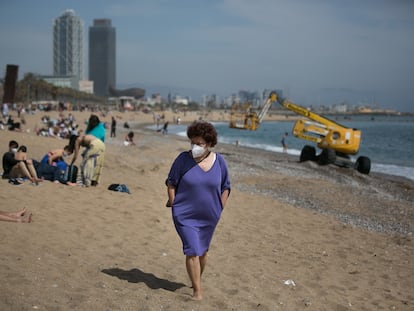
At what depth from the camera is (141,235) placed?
695cm

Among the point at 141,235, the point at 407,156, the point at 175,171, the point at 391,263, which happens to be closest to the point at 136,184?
the point at 141,235

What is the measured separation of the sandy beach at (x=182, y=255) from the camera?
4508mm

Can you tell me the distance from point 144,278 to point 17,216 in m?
2.17

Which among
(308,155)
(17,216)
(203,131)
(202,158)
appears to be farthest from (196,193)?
(308,155)

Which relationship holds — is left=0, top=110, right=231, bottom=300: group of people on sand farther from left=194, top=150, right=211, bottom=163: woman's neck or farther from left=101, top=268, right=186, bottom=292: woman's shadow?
left=101, top=268, right=186, bottom=292: woman's shadow

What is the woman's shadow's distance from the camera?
195 inches

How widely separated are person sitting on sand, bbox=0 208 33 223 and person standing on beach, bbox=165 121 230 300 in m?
2.72

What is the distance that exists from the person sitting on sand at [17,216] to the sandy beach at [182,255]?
14 cm

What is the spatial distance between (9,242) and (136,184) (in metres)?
5.77

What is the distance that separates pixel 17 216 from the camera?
247 inches

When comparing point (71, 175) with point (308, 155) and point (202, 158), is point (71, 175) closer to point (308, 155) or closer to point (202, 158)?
point (202, 158)

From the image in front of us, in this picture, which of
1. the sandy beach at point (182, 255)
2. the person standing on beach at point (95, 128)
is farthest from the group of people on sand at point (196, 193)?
the person standing on beach at point (95, 128)

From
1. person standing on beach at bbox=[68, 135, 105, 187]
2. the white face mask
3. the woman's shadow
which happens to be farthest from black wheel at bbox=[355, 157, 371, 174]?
the white face mask

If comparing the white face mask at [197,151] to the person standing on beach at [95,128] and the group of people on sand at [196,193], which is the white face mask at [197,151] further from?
the person standing on beach at [95,128]
